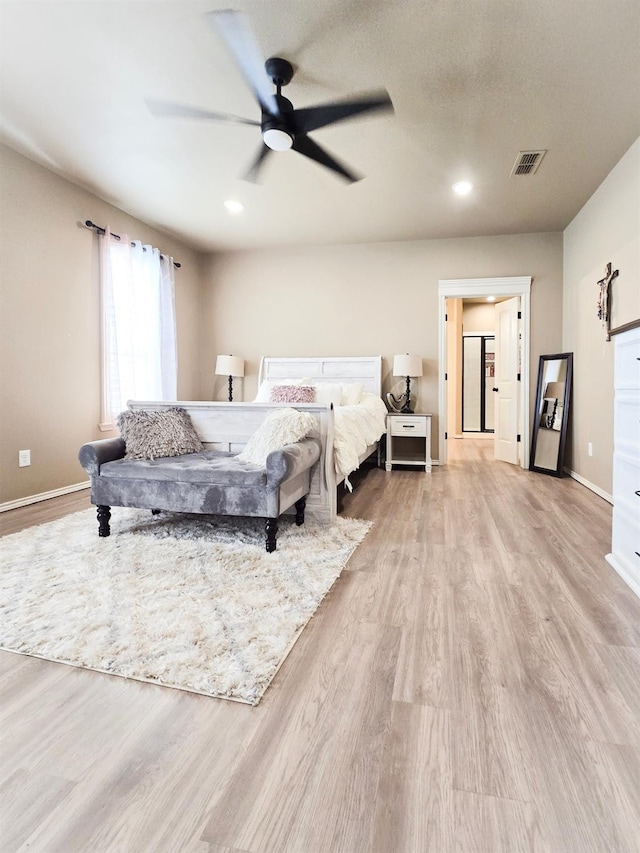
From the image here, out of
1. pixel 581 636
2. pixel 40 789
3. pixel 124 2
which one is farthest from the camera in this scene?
pixel 124 2

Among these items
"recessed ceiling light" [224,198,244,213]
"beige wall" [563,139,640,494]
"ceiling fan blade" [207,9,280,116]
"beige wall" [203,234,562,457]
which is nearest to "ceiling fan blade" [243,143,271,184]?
"ceiling fan blade" [207,9,280,116]

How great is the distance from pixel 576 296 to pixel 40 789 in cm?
530

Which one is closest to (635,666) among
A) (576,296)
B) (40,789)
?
(40,789)

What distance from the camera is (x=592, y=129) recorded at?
3047mm

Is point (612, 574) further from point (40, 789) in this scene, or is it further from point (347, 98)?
point (347, 98)

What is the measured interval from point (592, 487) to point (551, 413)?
3.83 ft

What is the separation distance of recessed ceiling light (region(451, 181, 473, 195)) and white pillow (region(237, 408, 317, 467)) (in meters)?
2.59

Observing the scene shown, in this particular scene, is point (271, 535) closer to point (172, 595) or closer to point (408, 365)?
point (172, 595)

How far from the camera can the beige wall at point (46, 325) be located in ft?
11.1

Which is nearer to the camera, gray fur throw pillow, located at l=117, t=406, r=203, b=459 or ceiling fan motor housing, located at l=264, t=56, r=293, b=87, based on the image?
ceiling fan motor housing, located at l=264, t=56, r=293, b=87

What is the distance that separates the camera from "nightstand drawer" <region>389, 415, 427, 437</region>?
502 cm

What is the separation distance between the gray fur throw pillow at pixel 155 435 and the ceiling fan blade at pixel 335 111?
199cm

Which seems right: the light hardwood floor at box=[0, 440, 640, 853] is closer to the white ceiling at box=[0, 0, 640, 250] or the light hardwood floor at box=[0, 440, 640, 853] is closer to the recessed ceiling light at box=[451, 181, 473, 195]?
the white ceiling at box=[0, 0, 640, 250]

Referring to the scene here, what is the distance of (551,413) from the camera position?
16.2 feet
